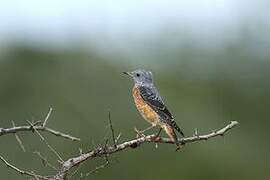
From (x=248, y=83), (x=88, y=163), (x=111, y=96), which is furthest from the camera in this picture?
(x=248, y=83)

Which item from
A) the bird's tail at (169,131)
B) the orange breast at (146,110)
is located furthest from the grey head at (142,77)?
the bird's tail at (169,131)

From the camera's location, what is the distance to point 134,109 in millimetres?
19234

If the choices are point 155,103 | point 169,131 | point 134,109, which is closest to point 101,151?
point 169,131

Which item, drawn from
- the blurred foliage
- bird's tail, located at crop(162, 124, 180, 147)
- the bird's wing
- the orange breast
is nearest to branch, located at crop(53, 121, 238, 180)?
bird's tail, located at crop(162, 124, 180, 147)

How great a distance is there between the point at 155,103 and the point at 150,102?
2.2 inches

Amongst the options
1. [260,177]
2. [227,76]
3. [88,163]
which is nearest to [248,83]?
[227,76]

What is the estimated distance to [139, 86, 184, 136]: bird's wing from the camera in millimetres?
10859

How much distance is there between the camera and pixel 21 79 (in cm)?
2077

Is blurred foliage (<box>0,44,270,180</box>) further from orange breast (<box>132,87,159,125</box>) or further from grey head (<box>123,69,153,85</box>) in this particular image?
grey head (<box>123,69,153,85</box>)

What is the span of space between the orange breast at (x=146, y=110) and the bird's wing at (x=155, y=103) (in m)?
0.05

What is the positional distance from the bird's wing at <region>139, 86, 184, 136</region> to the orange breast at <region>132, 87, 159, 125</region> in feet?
0.15

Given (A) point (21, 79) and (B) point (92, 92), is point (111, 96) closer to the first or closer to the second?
(B) point (92, 92)

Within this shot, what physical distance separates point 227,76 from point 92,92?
385 centimetres

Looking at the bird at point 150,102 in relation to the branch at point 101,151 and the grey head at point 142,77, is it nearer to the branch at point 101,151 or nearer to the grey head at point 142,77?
the grey head at point 142,77
